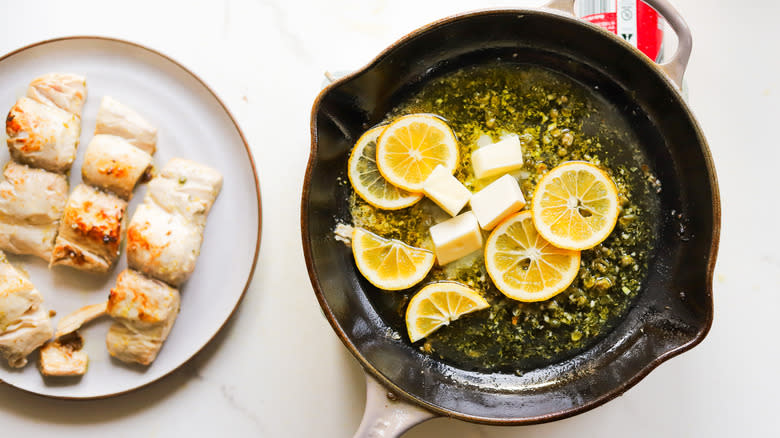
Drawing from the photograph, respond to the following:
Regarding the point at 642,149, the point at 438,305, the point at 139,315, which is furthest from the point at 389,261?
the point at 642,149

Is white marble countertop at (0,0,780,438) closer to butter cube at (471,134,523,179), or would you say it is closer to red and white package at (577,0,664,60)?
red and white package at (577,0,664,60)

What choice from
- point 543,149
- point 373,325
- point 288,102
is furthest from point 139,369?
point 543,149

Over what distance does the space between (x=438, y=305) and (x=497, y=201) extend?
42 cm

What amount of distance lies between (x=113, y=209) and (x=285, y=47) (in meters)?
0.88

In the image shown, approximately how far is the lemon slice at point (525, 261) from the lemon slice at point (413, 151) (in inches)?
11.6

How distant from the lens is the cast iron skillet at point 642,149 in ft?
5.97

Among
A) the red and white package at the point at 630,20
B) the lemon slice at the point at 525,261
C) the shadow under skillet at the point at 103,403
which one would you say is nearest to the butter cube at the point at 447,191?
the lemon slice at the point at 525,261

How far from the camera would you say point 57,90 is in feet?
6.72

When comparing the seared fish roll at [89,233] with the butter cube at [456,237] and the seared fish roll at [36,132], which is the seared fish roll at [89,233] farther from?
the butter cube at [456,237]

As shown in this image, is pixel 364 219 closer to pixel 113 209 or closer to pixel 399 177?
pixel 399 177

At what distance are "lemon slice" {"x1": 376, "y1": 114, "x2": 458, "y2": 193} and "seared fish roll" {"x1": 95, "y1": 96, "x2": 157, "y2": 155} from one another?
0.87 meters

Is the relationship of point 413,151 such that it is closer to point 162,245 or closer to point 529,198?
point 529,198

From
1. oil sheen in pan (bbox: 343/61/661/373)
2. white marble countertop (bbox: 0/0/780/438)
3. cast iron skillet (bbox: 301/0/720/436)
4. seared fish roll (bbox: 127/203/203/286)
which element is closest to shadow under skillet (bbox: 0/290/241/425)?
white marble countertop (bbox: 0/0/780/438)

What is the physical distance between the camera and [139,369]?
2.06 meters
